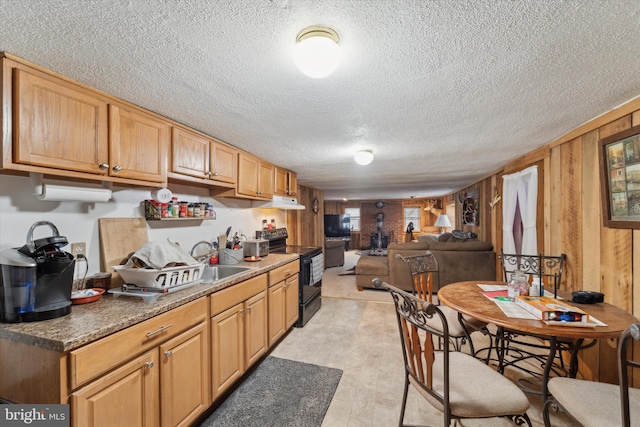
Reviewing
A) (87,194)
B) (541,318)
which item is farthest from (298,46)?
(541,318)

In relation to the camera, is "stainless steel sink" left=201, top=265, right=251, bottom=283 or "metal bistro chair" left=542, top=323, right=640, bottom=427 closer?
"metal bistro chair" left=542, top=323, right=640, bottom=427

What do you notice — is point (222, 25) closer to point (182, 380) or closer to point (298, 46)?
point (298, 46)

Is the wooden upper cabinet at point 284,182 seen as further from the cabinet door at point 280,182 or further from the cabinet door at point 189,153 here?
the cabinet door at point 189,153

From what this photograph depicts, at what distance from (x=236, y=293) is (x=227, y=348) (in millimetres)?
380

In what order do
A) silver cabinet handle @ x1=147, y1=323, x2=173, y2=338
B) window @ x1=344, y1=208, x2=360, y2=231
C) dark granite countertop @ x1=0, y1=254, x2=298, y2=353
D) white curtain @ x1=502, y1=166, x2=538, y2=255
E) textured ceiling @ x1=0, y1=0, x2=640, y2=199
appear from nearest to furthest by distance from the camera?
1. textured ceiling @ x1=0, y1=0, x2=640, y2=199
2. dark granite countertop @ x1=0, y1=254, x2=298, y2=353
3. silver cabinet handle @ x1=147, y1=323, x2=173, y2=338
4. white curtain @ x1=502, y1=166, x2=538, y2=255
5. window @ x1=344, y1=208, x2=360, y2=231

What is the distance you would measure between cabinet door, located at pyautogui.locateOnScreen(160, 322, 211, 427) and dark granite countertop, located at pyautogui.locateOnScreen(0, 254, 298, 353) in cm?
22

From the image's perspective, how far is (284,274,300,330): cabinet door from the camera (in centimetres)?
280

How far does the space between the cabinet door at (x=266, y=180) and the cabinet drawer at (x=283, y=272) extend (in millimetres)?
915

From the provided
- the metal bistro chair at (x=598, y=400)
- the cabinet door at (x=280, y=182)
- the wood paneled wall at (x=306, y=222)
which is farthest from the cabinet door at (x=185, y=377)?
the wood paneled wall at (x=306, y=222)

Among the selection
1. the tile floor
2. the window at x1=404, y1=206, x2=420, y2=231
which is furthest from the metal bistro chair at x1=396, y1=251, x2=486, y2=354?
the window at x1=404, y1=206, x2=420, y2=231

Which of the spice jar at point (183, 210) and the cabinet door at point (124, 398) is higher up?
the spice jar at point (183, 210)

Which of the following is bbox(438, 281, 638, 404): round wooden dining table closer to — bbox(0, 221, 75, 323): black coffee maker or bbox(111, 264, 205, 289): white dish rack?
bbox(111, 264, 205, 289): white dish rack

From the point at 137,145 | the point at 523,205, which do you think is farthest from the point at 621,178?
the point at 137,145

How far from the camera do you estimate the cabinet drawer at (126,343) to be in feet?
3.31
